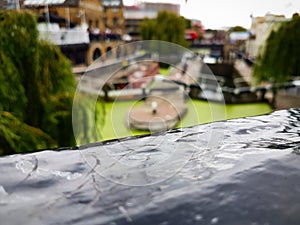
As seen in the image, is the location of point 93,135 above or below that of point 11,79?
below

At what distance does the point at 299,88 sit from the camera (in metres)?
7.52

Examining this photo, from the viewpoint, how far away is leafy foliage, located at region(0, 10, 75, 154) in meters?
2.51

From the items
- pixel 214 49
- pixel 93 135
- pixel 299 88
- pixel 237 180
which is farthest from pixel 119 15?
pixel 237 180

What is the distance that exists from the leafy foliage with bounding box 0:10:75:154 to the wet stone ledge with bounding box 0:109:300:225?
1.67m

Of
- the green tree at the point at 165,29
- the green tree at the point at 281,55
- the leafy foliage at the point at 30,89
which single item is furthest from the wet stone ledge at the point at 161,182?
the green tree at the point at 165,29

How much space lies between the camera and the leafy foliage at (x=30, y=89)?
251 centimetres

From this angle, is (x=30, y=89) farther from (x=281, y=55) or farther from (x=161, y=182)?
(x=281, y=55)

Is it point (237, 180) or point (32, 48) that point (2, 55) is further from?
point (237, 180)

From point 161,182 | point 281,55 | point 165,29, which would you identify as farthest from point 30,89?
point 165,29

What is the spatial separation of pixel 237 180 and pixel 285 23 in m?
6.55

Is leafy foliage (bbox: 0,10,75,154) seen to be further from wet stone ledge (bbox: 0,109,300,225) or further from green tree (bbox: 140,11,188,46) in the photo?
green tree (bbox: 140,11,188,46)

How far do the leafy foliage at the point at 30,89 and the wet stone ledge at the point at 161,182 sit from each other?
5.48 ft

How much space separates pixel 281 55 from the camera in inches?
256

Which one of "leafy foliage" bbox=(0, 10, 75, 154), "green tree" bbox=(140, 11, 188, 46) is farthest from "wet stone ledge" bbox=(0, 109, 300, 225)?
"green tree" bbox=(140, 11, 188, 46)
